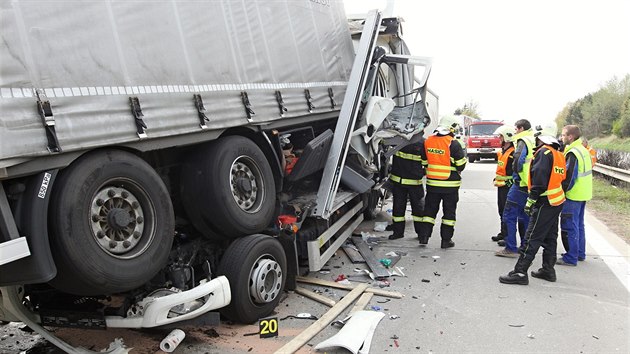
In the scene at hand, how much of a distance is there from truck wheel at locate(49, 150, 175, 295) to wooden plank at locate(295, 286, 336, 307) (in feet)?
6.25

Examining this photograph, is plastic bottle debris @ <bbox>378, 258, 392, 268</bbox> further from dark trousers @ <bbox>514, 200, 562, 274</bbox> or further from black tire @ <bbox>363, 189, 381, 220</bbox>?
black tire @ <bbox>363, 189, 381, 220</bbox>

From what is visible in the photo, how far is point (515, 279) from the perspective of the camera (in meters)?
5.05

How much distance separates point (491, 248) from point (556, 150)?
6.75 feet

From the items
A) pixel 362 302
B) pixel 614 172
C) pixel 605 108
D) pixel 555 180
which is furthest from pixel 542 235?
pixel 605 108

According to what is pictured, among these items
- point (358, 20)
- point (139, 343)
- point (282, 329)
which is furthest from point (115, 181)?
point (358, 20)

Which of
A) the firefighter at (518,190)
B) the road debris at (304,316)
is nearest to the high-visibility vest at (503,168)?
the firefighter at (518,190)

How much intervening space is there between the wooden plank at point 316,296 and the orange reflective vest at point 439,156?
266cm

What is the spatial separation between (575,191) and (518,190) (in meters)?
0.67

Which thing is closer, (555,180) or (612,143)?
(555,180)

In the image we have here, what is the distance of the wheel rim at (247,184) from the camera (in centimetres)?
390

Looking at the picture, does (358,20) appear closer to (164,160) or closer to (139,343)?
(164,160)

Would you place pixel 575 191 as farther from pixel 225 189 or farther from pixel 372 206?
pixel 225 189

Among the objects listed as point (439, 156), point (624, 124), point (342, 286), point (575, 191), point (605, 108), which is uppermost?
point (439, 156)

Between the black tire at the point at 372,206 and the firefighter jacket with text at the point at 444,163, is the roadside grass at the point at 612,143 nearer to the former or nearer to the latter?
the black tire at the point at 372,206
